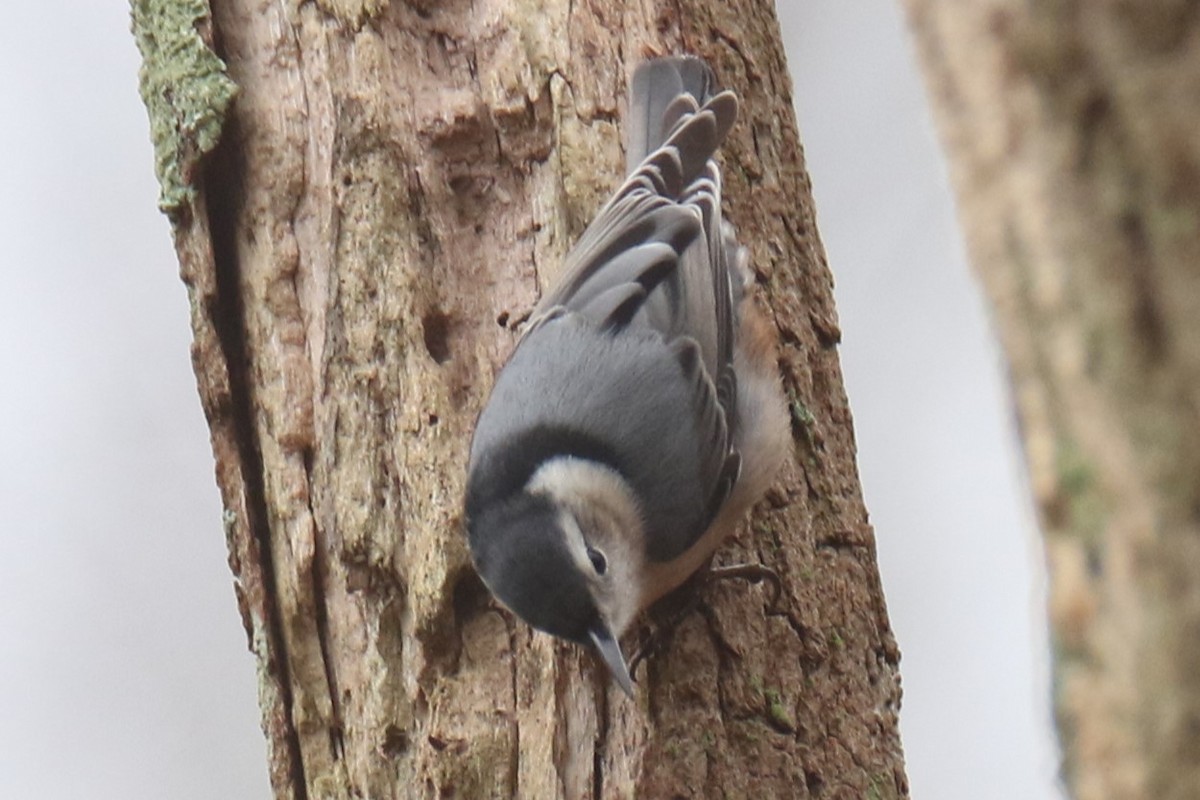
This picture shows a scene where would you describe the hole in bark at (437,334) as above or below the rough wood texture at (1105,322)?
above

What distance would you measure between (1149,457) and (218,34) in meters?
2.11

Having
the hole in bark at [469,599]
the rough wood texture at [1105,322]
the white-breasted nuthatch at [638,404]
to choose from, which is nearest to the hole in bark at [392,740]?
the hole in bark at [469,599]

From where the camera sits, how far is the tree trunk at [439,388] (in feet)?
6.53

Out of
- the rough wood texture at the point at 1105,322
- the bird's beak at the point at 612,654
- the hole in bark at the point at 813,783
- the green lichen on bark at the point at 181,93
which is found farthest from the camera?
the green lichen on bark at the point at 181,93

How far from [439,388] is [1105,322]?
1.66m

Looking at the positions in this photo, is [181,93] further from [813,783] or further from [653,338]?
[813,783]

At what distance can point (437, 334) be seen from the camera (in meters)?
2.21

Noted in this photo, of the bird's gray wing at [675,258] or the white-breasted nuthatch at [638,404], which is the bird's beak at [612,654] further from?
the bird's gray wing at [675,258]

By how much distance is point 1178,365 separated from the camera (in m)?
0.55

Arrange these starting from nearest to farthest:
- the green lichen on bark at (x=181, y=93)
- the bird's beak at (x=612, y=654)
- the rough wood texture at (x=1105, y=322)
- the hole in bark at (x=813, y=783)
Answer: the rough wood texture at (x=1105, y=322), the bird's beak at (x=612, y=654), the hole in bark at (x=813, y=783), the green lichen on bark at (x=181, y=93)

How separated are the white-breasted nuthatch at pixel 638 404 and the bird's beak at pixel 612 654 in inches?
0.6

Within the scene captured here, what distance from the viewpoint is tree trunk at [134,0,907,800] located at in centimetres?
199

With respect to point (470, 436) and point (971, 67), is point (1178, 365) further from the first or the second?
point (470, 436)

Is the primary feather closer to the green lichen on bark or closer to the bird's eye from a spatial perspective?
the bird's eye
